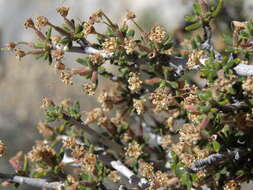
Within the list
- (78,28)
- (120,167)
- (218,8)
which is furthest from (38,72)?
(218,8)

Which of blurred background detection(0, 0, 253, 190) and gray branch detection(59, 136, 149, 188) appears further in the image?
blurred background detection(0, 0, 253, 190)

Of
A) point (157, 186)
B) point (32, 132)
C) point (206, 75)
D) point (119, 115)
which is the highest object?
point (206, 75)

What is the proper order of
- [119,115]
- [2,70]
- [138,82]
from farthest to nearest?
[2,70] → [119,115] → [138,82]

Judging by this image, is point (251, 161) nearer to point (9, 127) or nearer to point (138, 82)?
point (138, 82)

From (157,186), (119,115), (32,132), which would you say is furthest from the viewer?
(32,132)

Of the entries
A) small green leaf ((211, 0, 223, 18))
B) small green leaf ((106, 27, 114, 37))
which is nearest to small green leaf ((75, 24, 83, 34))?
small green leaf ((106, 27, 114, 37))

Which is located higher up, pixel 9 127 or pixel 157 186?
pixel 157 186

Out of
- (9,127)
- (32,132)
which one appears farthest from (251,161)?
(9,127)

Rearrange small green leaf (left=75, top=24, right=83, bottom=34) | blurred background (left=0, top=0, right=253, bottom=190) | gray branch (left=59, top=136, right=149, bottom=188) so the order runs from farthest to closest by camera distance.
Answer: blurred background (left=0, top=0, right=253, bottom=190) < gray branch (left=59, top=136, right=149, bottom=188) < small green leaf (left=75, top=24, right=83, bottom=34)

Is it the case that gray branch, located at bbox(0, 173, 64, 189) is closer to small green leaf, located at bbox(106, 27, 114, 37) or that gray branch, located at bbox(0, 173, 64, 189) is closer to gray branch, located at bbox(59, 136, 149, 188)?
gray branch, located at bbox(59, 136, 149, 188)
